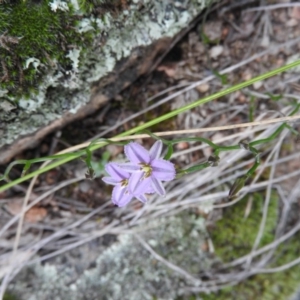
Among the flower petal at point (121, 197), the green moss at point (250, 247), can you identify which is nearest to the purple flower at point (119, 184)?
the flower petal at point (121, 197)

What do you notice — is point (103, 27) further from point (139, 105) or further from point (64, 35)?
point (139, 105)

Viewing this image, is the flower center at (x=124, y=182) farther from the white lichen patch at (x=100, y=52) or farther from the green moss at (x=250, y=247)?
the green moss at (x=250, y=247)

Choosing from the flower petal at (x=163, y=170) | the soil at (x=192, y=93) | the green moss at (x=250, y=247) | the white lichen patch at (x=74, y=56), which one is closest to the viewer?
the flower petal at (x=163, y=170)

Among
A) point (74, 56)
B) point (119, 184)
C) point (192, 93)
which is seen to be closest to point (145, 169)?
point (119, 184)

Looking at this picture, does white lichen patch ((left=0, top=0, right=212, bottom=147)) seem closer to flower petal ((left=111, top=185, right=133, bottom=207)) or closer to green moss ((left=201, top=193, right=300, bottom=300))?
flower petal ((left=111, top=185, right=133, bottom=207))

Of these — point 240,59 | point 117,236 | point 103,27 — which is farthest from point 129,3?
point 117,236

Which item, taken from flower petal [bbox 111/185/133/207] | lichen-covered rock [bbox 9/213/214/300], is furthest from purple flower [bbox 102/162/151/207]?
lichen-covered rock [bbox 9/213/214/300]

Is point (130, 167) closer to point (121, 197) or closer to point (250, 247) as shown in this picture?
point (121, 197)
